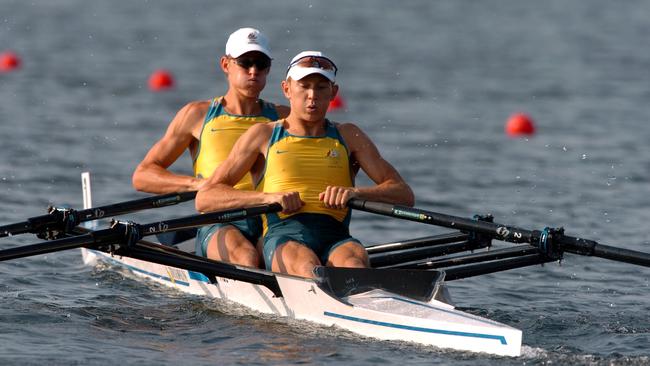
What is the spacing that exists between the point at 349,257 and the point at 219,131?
187cm

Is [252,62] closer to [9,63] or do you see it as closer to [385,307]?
[385,307]

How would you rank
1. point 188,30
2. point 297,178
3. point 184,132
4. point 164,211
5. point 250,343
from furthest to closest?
point 188,30, point 164,211, point 184,132, point 297,178, point 250,343

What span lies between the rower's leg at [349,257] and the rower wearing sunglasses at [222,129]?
887mm

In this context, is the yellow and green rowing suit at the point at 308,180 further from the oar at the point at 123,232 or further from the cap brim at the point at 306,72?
the cap brim at the point at 306,72

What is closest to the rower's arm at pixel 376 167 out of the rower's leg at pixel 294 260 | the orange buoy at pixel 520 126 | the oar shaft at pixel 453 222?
the oar shaft at pixel 453 222

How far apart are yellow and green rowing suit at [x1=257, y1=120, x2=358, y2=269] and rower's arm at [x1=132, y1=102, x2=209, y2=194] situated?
1292 mm

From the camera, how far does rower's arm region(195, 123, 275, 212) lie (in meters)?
8.37

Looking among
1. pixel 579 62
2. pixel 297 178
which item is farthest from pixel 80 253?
pixel 579 62

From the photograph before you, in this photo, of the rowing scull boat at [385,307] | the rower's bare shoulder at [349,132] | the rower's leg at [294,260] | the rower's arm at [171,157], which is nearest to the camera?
the rowing scull boat at [385,307]

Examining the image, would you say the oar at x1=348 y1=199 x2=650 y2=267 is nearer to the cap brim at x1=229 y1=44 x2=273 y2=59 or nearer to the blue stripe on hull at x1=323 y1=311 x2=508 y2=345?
the blue stripe on hull at x1=323 y1=311 x2=508 y2=345

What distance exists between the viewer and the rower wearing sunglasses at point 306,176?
8141 mm

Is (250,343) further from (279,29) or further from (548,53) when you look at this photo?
(279,29)

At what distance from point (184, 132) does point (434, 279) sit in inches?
104

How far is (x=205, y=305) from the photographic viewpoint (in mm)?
8805
